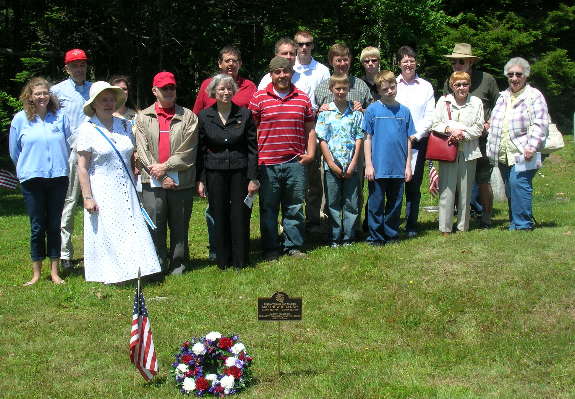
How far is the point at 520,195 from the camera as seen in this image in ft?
30.8

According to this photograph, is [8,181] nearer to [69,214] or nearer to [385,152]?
[69,214]

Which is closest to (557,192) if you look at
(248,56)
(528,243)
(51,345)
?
(528,243)

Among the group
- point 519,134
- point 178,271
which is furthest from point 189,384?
point 519,134

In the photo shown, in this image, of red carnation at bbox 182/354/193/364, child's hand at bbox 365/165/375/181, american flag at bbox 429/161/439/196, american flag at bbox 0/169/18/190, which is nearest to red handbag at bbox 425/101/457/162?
child's hand at bbox 365/165/375/181

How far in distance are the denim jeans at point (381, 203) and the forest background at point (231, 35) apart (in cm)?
886

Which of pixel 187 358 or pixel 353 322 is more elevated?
pixel 187 358

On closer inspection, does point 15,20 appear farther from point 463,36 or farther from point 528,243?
point 528,243

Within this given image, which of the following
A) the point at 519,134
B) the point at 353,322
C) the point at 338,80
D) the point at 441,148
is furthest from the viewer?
the point at 441,148

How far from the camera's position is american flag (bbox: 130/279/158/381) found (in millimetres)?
Result: 5582

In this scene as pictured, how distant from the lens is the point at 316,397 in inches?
218

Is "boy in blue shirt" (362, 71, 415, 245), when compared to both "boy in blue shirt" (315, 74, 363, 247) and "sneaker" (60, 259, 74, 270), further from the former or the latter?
"sneaker" (60, 259, 74, 270)

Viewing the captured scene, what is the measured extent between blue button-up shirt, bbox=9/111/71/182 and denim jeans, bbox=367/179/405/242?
342 centimetres

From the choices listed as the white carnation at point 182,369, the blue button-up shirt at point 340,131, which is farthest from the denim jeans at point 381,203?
the white carnation at point 182,369

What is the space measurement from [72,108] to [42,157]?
1.00 meters
